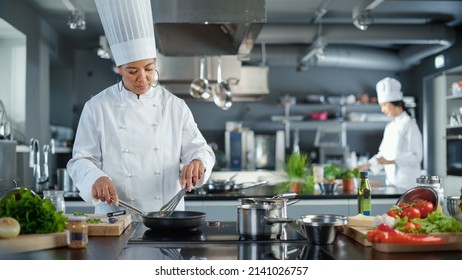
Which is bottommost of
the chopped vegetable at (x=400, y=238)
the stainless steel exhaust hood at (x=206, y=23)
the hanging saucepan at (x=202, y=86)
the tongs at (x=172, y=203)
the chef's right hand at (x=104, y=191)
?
the chopped vegetable at (x=400, y=238)

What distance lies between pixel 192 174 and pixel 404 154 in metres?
2.70

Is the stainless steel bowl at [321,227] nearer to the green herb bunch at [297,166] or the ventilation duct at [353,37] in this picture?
the green herb bunch at [297,166]

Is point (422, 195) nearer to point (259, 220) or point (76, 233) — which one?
point (259, 220)

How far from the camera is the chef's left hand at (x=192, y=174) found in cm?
219

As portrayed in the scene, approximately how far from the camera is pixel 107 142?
8.05 ft

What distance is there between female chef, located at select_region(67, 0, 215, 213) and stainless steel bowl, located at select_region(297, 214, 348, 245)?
2.51 ft

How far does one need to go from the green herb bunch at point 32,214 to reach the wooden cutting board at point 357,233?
0.87 metres

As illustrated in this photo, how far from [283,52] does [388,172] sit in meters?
2.71

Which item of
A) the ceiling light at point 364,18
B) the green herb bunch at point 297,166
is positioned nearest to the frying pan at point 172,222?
the green herb bunch at point 297,166

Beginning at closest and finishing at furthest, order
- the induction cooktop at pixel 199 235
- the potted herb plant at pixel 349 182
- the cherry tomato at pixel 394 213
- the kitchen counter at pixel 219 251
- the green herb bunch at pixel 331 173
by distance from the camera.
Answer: the kitchen counter at pixel 219 251 < the induction cooktop at pixel 199 235 < the cherry tomato at pixel 394 213 < the potted herb plant at pixel 349 182 < the green herb bunch at pixel 331 173

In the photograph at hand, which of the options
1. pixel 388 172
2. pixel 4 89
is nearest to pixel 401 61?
pixel 388 172

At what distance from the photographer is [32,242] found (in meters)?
1.63

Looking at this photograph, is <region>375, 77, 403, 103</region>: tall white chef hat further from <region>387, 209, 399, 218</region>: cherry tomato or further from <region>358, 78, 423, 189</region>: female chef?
<region>387, 209, 399, 218</region>: cherry tomato

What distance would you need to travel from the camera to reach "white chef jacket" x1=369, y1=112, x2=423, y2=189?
4.48m
